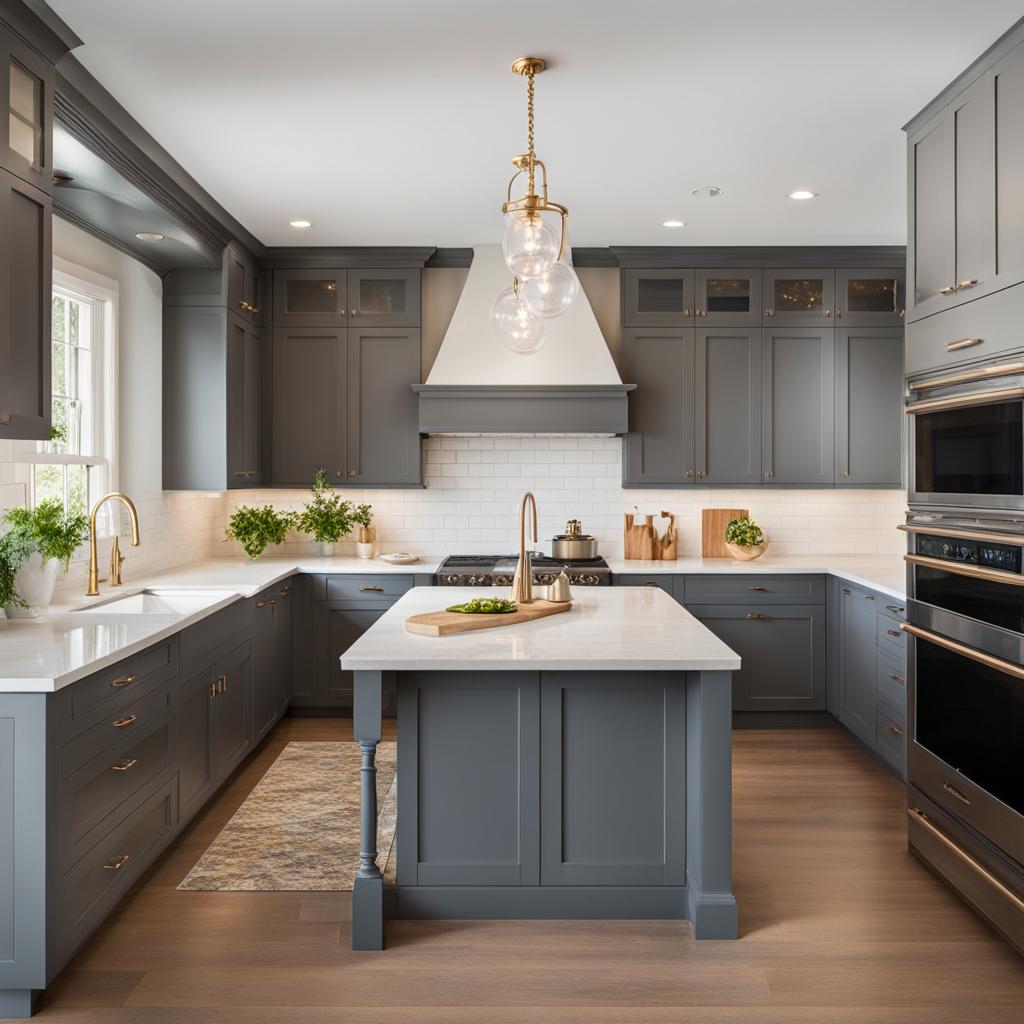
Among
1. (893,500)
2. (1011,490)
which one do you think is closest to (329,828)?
(1011,490)

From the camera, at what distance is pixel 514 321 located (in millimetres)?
3178

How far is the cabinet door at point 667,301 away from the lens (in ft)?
18.3

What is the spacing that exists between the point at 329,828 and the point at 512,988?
4.55 ft

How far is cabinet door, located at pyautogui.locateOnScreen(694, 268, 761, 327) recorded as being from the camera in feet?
18.2

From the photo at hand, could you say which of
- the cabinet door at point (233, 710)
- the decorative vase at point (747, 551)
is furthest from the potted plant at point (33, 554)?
the decorative vase at point (747, 551)

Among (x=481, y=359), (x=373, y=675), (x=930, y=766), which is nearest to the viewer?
(x=373, y=675)

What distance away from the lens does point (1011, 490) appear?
8.82ft

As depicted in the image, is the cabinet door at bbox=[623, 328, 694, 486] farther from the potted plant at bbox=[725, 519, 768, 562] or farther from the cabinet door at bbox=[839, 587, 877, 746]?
the cabinet door at bbox=[839, 587, 877, 746]

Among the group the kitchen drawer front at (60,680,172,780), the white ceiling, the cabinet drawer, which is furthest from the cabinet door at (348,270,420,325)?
the kitchen drawer front at (60,680,172,780)

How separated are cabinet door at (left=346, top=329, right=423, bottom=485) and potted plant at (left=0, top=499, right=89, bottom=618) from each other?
2.48 m

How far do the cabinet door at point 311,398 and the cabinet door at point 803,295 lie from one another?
2.57 m

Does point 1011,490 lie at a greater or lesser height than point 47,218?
lesser

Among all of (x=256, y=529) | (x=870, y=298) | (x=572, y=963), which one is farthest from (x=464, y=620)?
(x=870, y=298)

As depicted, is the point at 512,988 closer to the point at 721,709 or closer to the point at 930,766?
the point at 721,709
